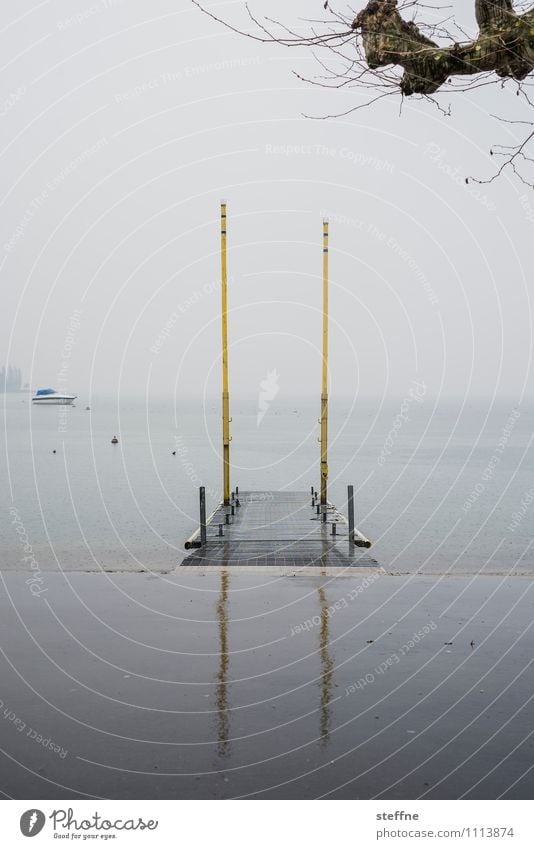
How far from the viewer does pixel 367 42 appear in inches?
191

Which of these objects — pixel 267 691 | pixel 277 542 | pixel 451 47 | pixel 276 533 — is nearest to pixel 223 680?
pixel 267 691

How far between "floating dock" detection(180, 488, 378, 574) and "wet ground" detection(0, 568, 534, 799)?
2.30m

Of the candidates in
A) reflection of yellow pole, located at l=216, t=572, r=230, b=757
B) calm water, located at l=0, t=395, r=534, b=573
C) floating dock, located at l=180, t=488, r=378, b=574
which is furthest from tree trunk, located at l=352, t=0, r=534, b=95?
calm water, located at l=0, t=395, r=534, b=573

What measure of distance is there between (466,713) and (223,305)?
58.7ft

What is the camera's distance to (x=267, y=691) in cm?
753

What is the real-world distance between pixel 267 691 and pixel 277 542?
31.6 ft

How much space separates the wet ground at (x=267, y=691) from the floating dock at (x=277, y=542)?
2.30 meters

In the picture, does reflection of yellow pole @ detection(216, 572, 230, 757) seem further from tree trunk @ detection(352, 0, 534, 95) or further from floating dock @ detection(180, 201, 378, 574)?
tree trunk @ detection(352, 0, 534, 95)

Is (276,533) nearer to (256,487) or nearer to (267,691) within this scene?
(267,691)

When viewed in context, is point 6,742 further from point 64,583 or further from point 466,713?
point 64,583

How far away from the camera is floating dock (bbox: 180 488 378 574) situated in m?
14.5

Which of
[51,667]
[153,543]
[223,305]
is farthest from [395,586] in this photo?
[153,543]

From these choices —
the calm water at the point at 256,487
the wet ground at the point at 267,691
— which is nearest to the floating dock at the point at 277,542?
the wet ground at the point at 267,691

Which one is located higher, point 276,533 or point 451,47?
point 451,47
